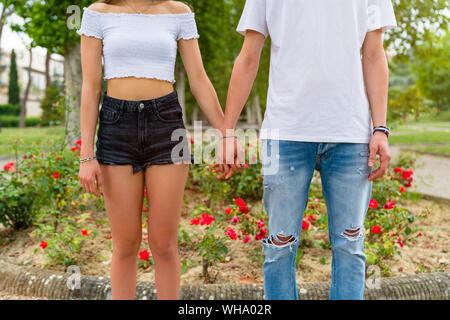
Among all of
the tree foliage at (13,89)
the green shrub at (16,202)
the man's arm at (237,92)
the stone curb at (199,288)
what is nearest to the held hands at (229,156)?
the man's arm at (237,92)

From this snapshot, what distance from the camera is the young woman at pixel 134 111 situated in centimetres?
200

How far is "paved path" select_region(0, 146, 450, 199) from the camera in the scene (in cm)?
679

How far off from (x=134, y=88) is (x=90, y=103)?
0.23m

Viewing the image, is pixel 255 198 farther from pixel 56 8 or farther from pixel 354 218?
pixel 56 8

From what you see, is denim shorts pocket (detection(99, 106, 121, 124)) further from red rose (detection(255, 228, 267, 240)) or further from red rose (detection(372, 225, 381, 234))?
red rose (detection(372, 225, 381, 234))

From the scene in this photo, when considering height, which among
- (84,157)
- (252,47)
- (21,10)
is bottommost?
(84,157)

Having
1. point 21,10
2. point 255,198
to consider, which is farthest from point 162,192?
point 21,10

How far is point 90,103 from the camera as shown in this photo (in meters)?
2.06

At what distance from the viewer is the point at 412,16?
8.13m

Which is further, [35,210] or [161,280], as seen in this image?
[35,210]

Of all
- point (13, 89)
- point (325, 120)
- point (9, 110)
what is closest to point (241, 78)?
point (325, 120)

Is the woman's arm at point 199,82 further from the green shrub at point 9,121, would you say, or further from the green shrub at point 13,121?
the green shrub at point 9,121

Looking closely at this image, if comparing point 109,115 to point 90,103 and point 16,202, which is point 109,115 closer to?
point 90,103
